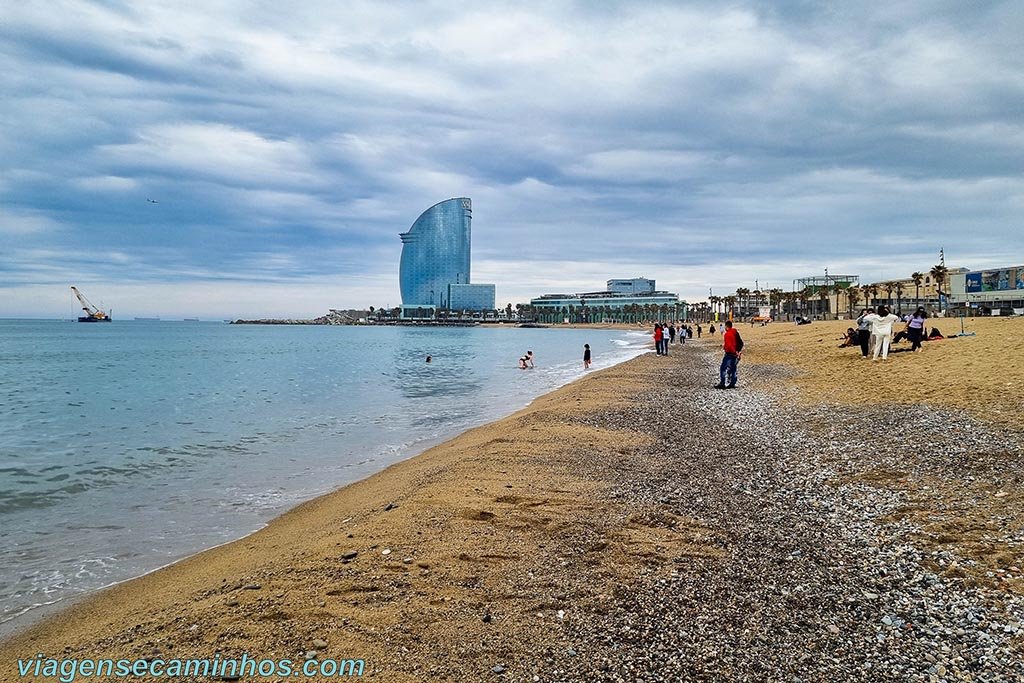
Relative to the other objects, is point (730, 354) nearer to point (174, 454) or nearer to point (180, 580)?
point (174, 454)

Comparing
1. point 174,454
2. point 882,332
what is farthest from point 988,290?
point 174,454

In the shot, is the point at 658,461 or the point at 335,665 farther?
the point at 658,461

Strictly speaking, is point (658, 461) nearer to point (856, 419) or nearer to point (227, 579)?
point (856, 419)

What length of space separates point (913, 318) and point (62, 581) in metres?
26.8

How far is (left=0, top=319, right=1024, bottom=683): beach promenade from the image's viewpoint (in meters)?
3.96

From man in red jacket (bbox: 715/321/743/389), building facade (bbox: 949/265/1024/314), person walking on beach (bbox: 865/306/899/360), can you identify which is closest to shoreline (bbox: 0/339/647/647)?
man in red jacket (bbox: 715/321/743/389)

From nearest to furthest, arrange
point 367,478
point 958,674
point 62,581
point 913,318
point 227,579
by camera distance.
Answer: point 958,674 → point 227,579 → point 62,581 → point 367,478 → point 913,318

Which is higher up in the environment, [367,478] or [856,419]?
[856,419]

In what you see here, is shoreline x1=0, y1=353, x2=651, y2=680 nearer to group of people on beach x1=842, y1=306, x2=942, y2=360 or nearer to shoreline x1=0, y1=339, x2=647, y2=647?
shoreline x1=0, y1=339, x2=647, y2=647

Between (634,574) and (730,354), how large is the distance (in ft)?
50.8

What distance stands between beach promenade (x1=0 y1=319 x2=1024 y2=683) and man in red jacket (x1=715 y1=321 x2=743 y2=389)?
8.05m

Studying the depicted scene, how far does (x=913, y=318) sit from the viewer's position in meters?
23.2

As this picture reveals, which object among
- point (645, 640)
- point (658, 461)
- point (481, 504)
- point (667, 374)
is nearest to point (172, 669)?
point (645, 640)

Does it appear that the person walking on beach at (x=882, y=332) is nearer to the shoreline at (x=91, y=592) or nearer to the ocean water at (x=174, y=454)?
the ocean water at (x=174, y=454)
